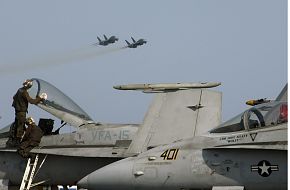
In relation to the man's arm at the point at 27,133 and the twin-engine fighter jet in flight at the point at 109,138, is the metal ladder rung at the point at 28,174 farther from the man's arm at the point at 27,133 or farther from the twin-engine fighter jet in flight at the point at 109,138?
the man's arm at the point at 27,133

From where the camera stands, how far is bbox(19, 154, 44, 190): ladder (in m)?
15.7

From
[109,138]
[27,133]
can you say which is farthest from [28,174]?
[109,138]

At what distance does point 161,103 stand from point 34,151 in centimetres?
318

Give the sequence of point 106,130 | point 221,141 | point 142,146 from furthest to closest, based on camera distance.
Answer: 1. point 106,130
2. point 142,146
3. point 221,141

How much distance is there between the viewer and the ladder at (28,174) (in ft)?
51.4

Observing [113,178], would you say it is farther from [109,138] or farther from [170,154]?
[109,138]

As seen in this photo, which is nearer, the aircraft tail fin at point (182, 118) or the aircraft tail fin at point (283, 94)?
the aircraft tail fin at point (283, 94)

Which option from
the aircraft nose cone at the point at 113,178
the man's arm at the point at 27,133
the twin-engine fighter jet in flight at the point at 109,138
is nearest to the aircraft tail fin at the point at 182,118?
the twin-engine fighter jet in flight at the point at 109,138

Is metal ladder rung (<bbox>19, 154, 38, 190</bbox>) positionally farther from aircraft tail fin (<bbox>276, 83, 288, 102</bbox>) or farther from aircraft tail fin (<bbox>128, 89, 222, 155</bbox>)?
aircraft tail fin (<bbox>276, 83, 288, 102</bbox>)

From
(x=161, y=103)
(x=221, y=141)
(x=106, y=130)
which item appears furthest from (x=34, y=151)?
(x=221, y=141)

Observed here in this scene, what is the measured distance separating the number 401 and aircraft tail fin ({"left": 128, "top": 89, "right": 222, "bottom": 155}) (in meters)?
2.95

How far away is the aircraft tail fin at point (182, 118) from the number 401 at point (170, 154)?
295 centimetres

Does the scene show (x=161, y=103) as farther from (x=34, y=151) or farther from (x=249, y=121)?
(x=249, y=121)

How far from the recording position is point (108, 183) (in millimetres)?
12281
